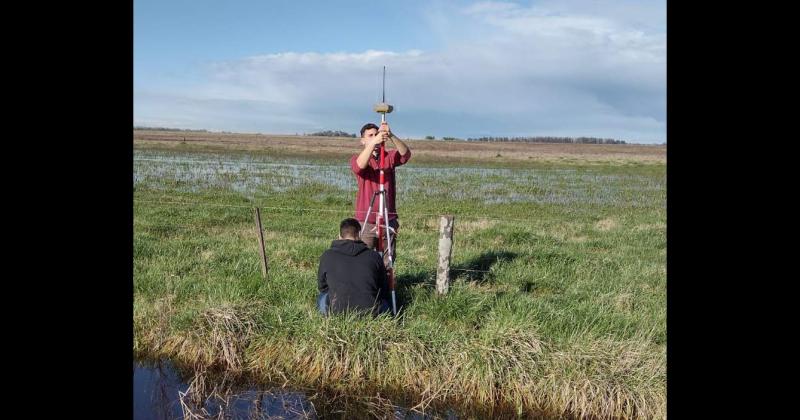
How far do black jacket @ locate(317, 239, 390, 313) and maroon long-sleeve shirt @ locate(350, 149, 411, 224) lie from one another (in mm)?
828

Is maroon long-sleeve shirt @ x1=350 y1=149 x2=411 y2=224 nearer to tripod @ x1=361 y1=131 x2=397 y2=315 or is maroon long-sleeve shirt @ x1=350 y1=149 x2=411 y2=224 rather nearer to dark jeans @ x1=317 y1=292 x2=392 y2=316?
tripod @ x1=361 y1=131 x2=397 y2=315

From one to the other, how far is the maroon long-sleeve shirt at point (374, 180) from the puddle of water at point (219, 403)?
81.1 inches

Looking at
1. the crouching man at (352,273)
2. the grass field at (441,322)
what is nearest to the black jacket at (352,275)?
the crouching man at (352,273)

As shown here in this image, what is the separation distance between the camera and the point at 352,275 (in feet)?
19.0

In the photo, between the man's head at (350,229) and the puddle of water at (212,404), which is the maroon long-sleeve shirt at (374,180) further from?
the puddle of water at (212,404)

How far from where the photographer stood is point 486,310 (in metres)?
6.62

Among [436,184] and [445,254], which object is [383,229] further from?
[436,184]

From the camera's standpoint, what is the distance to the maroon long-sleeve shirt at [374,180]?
643 cm

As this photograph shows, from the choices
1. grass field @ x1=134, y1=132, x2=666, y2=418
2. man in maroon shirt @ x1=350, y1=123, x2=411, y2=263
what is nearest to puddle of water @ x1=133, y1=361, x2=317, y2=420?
grass field @ x1=134, y1=132, x2=666, y2=418

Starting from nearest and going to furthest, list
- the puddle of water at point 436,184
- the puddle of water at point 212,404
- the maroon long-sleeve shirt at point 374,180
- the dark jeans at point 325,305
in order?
the puddle of water at point 212,404, the dark jeans at point 325,305, the maroon long-sleeve shirt at point 374,180, the puddle of water at point 436,184
